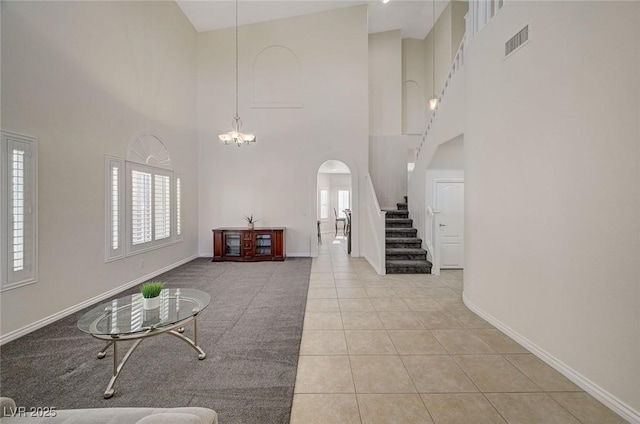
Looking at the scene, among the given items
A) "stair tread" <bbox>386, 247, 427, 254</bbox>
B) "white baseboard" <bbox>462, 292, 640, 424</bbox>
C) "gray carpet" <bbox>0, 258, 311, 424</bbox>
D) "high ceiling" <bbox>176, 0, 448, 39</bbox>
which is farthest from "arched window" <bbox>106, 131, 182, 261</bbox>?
"white baseboard" <bbox>462, 292, 640, 424</bbox>

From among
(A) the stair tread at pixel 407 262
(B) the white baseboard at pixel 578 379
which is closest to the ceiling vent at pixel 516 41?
(B) the white baseboard at pixel 578 379

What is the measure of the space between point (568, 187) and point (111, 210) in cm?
563

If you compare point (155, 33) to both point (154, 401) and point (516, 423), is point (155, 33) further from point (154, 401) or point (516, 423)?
point (516, 423)

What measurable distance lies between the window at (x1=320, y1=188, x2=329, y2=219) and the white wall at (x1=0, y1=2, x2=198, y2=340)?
8273mm

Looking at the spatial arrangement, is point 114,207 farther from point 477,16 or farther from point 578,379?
point 477,16

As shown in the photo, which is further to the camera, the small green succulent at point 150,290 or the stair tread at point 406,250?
the stair tread at point 406,250

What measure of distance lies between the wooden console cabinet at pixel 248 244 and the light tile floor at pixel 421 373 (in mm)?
3040

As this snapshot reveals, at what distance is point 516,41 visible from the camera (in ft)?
9.34

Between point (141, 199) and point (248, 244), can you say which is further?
point (248, 244)

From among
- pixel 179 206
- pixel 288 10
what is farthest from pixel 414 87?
pixel 179 206

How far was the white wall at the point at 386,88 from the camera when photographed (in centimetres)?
838

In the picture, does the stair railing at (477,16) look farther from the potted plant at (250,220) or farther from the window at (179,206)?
the window at (179,206)

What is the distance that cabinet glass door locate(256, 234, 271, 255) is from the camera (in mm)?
A: 6754

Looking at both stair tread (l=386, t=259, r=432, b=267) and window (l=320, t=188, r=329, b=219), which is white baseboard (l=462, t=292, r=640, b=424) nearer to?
stair tread (l=386, t=259, r=432, b=267)
